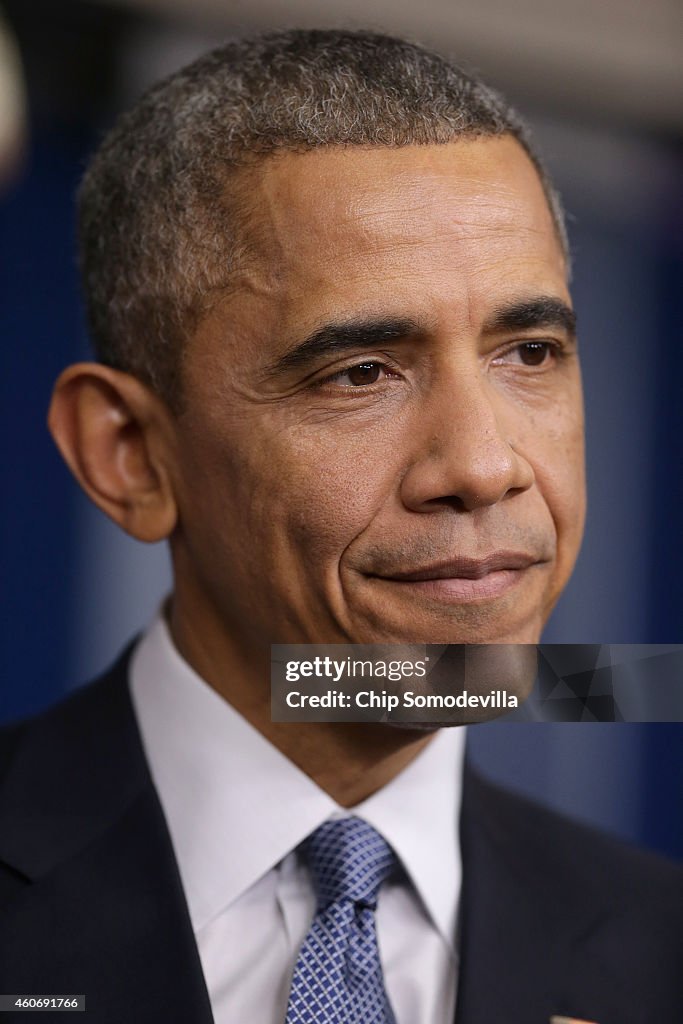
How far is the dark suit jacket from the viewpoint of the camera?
926 mm

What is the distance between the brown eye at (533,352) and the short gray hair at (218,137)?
17cm

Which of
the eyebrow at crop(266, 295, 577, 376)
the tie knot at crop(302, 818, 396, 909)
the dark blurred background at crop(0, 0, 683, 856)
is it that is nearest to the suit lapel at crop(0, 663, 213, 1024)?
the tie knot at crop(302, 818, 396, 909)

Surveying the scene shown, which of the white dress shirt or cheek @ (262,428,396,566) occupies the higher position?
cheek @ (262,428,396,566)

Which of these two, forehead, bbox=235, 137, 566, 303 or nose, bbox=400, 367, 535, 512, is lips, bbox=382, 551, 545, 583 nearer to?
nose, bbox=400, 367, 535, 512

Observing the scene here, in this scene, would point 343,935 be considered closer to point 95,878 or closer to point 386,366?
point 95,878

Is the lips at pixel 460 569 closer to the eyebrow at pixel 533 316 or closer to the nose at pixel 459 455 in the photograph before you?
the nose at pixel 459 455

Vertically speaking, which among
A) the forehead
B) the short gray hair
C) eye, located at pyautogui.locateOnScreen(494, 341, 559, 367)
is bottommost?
eye, located at pyautogui.locateOnScreen(494, 341, 559, 367)

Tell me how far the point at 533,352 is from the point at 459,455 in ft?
0.53

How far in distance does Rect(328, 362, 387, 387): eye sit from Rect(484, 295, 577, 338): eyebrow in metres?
0.09

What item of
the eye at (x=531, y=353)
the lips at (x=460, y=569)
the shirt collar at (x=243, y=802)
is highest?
the eye at (x=531, y=353)

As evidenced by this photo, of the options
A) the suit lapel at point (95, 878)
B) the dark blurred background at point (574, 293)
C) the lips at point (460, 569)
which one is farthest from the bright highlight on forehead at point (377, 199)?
the dark blurred background at point (574, 293)

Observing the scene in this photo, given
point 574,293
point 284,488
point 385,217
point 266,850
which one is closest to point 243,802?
point 266,850

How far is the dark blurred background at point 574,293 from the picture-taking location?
1823 mm

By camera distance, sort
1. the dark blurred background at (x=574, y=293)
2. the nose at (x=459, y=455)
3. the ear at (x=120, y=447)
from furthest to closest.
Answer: the dark blurred background at (x=574, y=293) → the ear at (x=120, y=447) → the nose at (x=459, y=455)
